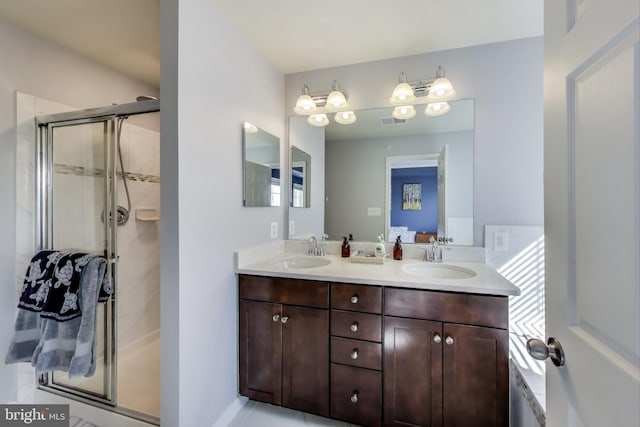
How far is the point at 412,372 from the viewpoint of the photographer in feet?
4.50

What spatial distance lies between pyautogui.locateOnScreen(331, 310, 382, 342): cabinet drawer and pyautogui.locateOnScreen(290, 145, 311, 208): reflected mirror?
1.02 m

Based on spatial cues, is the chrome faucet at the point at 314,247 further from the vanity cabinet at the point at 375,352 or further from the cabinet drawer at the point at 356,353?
Answer: the cabinet drawer at the point at 356,353

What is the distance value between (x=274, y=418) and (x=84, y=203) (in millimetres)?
1896

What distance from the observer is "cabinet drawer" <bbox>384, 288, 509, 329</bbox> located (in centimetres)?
126

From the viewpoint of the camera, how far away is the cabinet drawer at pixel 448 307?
1.26 metres

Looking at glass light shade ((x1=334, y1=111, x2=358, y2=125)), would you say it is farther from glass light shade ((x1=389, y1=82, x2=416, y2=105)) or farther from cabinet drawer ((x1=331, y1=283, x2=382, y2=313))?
cabinet drawer ((x1=331, y1=283, x2=382, y2=313))

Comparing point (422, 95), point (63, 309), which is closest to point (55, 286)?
point (63, 309)

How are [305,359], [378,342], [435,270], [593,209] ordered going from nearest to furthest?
1. [593,209]
2. [378,342]
3. [305,359]
4. [435,270]

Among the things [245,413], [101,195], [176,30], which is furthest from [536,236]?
[101,195]

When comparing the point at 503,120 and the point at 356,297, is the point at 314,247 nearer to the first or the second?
the point at 356,297

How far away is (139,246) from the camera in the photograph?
2.30 meters

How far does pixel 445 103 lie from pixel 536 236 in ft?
3.53

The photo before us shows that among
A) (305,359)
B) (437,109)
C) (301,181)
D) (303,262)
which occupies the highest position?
(437,109)

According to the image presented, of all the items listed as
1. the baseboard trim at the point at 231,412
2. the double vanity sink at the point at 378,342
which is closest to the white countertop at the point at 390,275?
the double vanity sink at the point at 378,342
